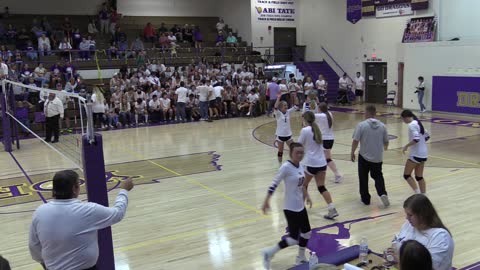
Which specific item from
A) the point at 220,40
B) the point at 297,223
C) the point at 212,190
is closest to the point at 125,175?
the point at 212,190

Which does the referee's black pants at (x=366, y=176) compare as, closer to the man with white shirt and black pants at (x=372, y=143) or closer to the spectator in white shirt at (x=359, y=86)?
the man with white shirt and black pants at (x=372, y=143)

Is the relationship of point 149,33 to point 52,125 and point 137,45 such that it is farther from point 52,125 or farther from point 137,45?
point 52,125

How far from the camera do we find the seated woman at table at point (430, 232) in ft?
12.3

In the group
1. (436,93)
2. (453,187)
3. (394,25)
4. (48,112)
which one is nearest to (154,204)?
(453,187)

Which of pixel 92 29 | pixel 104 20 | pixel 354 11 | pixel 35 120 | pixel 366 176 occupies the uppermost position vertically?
pixel 354 11

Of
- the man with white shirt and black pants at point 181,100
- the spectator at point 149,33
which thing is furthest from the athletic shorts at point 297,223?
the spectator at point 149,33

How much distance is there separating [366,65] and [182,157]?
59.2 feet

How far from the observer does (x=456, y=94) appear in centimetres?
2208

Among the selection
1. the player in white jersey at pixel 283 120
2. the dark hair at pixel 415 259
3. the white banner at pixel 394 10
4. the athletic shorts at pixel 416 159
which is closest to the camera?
the dark hair at pixel 415 259

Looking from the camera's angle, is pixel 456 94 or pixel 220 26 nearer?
pixel 456 94

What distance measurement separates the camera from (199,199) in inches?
375

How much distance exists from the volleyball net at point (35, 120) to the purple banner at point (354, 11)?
16.6m

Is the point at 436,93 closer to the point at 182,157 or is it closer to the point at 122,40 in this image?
the point at 182,157

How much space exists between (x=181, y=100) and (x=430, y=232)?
17955mm
